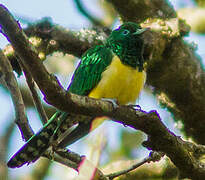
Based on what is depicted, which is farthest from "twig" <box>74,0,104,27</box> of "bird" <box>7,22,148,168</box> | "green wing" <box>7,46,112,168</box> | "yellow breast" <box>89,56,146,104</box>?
"yellow breast" <box>89,56,146,104</box>

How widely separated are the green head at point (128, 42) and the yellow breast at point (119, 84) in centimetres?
27

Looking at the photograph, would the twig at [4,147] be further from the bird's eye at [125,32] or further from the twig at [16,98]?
the bird's eye at [125,32]

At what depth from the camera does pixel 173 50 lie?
566 centimetres

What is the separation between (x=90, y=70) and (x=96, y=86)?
0.25 meters

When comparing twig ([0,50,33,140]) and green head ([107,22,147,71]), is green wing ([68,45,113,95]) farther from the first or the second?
twig ([0,50,33,140])

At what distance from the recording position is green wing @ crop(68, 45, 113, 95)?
4.76m

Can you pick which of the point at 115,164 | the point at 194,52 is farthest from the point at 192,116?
the point at 115,164

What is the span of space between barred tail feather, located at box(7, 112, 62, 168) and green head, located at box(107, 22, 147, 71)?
1.13 metres

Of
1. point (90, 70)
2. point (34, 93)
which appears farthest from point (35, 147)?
point (90, 70)

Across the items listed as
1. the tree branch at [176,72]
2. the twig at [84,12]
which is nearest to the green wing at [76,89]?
the tree branch at [176,72]

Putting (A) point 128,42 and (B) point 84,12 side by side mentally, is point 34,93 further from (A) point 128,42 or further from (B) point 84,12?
(B) point 84,12

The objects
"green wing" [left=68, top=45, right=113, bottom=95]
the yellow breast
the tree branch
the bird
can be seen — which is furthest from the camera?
the tree branch

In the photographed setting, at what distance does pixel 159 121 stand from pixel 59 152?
106 cm

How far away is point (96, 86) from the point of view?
472 cm
